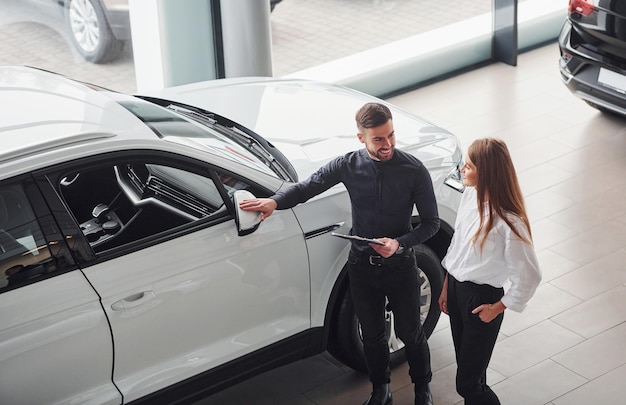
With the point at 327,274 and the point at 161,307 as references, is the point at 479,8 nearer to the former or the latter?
the point at 327,274

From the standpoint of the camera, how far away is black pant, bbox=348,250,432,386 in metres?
4.33

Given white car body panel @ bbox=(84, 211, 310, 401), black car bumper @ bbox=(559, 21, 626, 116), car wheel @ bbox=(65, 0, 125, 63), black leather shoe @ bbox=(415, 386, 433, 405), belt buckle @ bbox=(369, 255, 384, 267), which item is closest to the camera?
white car body panel @ bbox=(84, 211, 310, 401)

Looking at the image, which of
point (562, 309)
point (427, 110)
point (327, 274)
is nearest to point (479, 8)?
point (427, 110)

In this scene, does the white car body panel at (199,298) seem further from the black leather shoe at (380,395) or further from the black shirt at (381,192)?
the black leather shoe at (380,395)

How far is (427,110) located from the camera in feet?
27.3

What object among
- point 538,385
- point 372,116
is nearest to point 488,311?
point 372,116

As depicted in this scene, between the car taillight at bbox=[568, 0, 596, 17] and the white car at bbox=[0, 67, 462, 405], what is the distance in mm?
2593

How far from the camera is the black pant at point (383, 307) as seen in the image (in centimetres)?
433

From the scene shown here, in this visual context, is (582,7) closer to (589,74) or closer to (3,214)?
(589,74)

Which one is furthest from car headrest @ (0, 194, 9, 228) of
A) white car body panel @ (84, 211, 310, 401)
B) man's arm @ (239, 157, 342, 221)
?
man's arm @ (239, 157, 342, 221)

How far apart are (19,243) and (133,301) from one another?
1.69 ft

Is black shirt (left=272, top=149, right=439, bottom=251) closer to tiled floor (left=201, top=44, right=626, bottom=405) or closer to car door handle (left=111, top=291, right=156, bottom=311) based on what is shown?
car door handle (left=111, top=291, right=156, bottom=311)

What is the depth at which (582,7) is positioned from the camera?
705 centimetres

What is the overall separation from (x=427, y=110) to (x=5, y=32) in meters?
3.54
